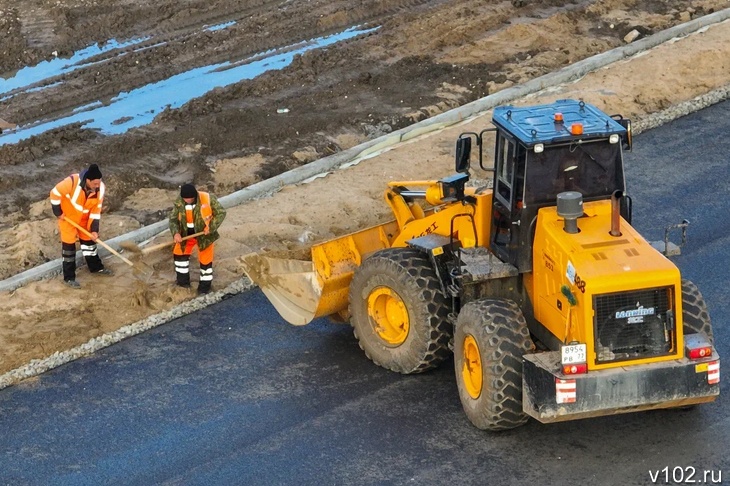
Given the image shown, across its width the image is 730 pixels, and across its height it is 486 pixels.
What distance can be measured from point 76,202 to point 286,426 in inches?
157

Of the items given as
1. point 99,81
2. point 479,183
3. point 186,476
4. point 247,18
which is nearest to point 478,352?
point 186,476

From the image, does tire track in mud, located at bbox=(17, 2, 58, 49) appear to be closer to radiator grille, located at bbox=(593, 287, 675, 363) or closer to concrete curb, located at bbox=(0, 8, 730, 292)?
concrete curb, located at bbox=(0, 8, 730, 292)

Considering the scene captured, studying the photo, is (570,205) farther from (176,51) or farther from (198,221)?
(176,51)

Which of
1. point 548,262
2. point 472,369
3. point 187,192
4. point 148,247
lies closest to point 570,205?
point 548,262

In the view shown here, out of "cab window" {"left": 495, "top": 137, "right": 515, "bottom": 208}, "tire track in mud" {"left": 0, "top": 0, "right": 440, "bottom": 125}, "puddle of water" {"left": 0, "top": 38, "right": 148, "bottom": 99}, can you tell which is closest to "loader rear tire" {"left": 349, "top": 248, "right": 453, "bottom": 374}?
"cab window" {"left": 495, "top": 137, "right": 515, "bottom": 208}

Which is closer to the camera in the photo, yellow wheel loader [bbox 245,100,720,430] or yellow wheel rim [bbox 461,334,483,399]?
yellow wheel loader [bbox 245,100,720,430]

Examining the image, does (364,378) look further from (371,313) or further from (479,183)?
(479,183)

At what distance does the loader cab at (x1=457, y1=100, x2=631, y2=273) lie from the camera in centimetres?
909

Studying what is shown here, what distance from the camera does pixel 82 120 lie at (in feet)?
56.1

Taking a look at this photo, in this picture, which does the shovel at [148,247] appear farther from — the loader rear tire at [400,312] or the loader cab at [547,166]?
the loader cab at [547,166]

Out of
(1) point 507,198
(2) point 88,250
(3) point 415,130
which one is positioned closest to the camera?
(1) point 507,198

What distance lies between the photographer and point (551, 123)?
30.8ft

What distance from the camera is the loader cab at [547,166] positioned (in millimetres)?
9094

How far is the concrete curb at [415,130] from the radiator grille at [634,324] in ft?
21.5
